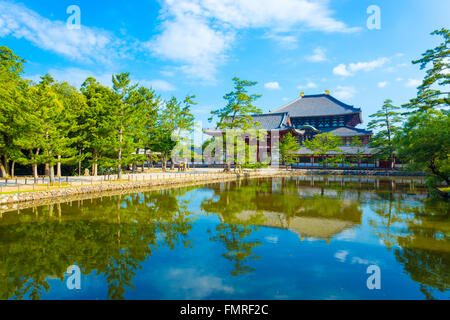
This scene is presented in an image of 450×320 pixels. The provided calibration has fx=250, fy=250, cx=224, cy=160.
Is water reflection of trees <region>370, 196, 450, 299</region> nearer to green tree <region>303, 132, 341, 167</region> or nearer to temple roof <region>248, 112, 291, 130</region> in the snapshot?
green tree <region>303, 132, 341, 167</region>

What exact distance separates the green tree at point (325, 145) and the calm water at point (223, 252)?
34.4m

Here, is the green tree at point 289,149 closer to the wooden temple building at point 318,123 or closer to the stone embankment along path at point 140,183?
the wooden temple building at point 318,123

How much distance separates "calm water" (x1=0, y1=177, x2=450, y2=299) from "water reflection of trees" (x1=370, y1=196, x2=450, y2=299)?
0.15 ft

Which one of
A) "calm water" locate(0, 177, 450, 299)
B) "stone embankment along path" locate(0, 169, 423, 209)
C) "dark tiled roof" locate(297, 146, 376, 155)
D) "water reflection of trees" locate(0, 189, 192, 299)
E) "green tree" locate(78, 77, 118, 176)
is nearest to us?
"calm water" locate(0, 177, 450, 299)

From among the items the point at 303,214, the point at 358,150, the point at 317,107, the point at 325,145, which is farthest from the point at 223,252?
the point at 317,107

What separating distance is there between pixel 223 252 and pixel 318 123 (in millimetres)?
63486

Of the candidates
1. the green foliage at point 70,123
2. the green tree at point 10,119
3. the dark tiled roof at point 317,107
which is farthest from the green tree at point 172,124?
the dark tiled roof at point 317,107

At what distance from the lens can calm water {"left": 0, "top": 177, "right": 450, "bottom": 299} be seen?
6.74 meters

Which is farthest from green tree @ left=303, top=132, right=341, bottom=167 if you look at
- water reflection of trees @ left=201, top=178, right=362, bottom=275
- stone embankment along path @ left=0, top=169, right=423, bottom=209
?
water reflection of trees @ left=201, top=178, right=362, bottom=275

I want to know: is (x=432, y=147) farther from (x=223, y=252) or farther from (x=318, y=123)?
(x=318, y=123)

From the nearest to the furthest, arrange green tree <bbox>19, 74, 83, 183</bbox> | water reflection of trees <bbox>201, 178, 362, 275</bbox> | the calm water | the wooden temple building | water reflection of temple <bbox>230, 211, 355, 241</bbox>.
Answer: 1. the calm water
2. water reflection of trees <bbox>201, 178, 362, 275</bbox>
3. water reflection of temple <bbox>230, 211, 355, 241</bbox>
4. green tree <bbox>19, 74, 83, 183</bbox>
5. the wooden temple building

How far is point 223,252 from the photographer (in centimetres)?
941

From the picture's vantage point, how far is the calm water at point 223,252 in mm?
6742
